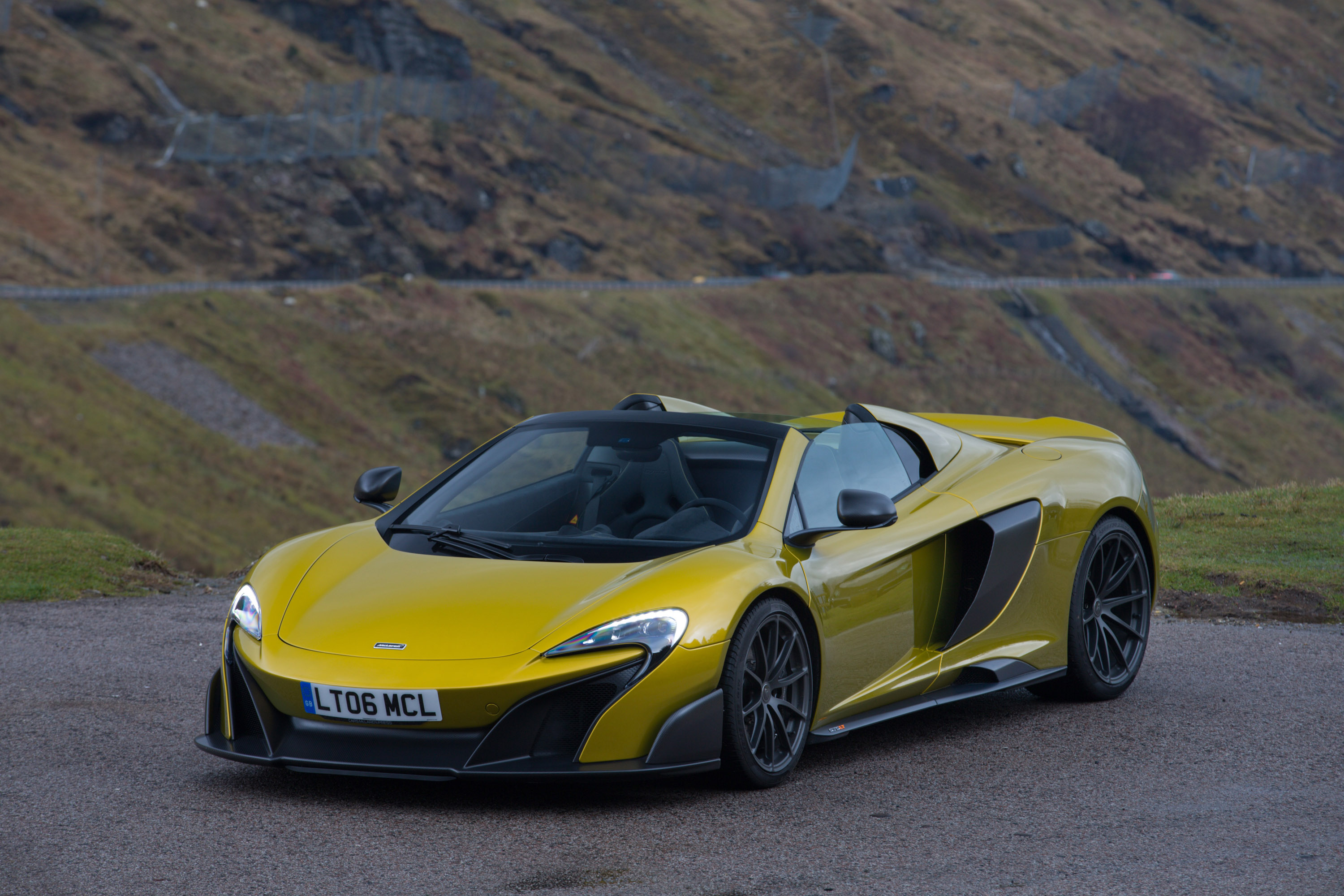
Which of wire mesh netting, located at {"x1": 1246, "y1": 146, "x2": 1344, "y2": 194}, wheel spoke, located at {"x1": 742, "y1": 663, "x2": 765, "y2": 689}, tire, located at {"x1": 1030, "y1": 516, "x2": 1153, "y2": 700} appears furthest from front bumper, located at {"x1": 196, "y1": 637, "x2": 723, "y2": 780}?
wire mesh netting, located at {"x1": 1246, "y1": 146, "x2": 1344, "y2": 194}

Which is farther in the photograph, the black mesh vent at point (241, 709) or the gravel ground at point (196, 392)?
the gravel ground at point (196, 392)

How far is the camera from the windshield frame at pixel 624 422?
5.59 metres

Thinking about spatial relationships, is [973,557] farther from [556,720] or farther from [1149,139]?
[1149,139]

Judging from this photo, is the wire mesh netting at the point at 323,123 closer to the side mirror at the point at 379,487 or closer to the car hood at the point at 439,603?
the side mirror at the point at 379,487

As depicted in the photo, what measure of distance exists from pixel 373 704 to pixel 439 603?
49cm

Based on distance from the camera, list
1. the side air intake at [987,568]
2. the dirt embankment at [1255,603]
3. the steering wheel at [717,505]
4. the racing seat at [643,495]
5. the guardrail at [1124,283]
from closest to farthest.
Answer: the steering wheel at [717,505] < the racing seat at [643,495] < the side air intake at [987,568] < the dirt embankment at [1255,603] < the guardrail at [1124,283]

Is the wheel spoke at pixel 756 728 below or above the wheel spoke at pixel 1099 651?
above

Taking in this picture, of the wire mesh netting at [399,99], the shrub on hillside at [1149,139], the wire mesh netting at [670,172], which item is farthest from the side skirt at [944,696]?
the shrub on hillside at [1149,139]

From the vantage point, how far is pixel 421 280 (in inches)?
2581

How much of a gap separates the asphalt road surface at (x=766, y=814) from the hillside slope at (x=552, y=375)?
31.8m

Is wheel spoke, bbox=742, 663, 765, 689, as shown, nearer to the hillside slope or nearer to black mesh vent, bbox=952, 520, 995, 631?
black mesh vent, bbox=952, 520, 995, 631

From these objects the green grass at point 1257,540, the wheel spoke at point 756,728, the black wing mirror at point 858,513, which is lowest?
the green grass at point 1257,540

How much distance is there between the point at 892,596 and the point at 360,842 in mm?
2309

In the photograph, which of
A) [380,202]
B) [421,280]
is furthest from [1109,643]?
[380,202]
